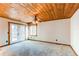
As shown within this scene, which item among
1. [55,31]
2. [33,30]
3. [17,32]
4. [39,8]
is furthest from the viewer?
[33,30]

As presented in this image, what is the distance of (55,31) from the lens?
6.97 metres

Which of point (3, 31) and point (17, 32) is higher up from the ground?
point (3, 31)

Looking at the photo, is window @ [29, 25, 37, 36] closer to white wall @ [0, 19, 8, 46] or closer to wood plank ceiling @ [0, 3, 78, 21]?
white wall @ [0, 19, 8, 46]

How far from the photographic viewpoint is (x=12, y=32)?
695 cm

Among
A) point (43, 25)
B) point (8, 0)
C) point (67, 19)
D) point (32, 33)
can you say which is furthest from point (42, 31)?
point (8, 0)

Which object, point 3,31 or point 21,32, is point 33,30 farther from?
point 3,31

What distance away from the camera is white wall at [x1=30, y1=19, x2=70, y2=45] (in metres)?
6.14

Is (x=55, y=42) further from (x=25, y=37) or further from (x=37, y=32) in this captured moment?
(x=25, y=37)

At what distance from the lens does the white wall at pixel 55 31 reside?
6.14m

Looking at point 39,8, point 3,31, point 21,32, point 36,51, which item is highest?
point 39,8

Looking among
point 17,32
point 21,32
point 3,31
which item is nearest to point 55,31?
point 17,32

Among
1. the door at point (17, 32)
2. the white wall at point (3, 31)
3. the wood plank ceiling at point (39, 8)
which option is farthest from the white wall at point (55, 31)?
the white wall at point (3, 31)

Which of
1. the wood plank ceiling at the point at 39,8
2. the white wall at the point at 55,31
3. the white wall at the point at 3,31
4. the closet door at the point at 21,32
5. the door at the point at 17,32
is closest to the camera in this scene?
the wood plank ceiling at the point at 39,8

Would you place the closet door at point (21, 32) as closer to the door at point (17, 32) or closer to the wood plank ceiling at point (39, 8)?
the door at point (17, 32)
